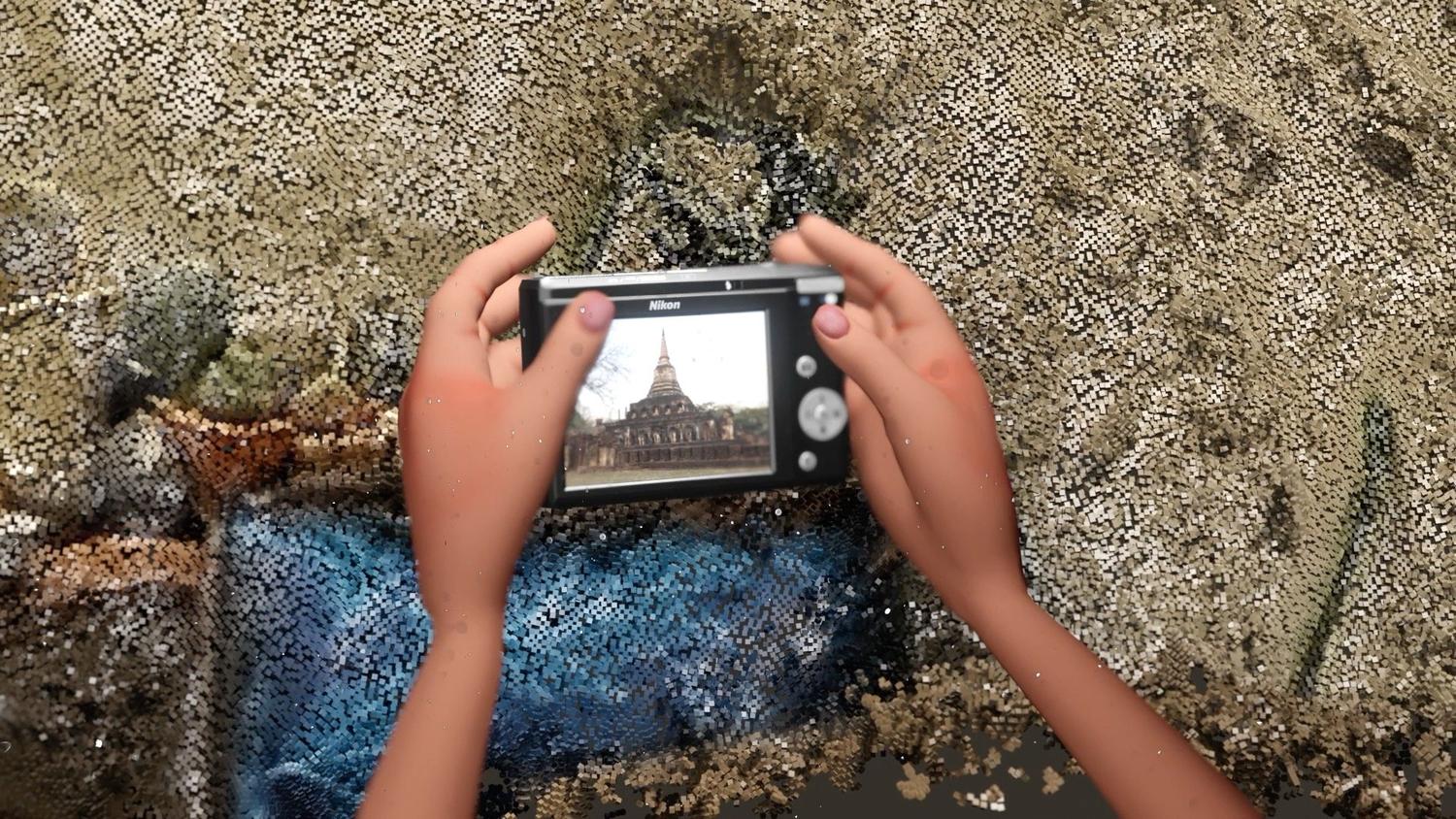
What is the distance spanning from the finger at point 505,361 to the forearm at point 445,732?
140 mm

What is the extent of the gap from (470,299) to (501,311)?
0.03m

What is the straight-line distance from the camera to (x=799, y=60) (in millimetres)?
676

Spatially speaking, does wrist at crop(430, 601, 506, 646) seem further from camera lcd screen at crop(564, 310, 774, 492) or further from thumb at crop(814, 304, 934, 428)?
thumb at crop(814, 304, 934, 428)

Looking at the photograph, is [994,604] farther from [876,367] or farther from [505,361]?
[505,361]

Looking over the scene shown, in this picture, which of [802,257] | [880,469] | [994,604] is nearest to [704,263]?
[802,257]

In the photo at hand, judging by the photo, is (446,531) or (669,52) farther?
(669,52)

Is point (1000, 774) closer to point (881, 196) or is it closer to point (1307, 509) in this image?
point (1307, 509)

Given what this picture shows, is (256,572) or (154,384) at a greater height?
(154,384)

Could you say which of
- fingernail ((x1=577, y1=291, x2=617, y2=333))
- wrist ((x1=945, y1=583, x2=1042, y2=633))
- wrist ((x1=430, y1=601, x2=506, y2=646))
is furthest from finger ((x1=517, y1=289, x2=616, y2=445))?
wrist ((x1=945, y1=583, x2=1042, y2=633))

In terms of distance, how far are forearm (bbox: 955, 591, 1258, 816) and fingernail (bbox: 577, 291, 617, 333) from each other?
0.27 m

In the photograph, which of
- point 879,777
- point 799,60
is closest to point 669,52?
point 799,60

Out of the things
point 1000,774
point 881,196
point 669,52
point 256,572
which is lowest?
point 1000,774

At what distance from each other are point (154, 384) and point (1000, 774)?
1.96ft

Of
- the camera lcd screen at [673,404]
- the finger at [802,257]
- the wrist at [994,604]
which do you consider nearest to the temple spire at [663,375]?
the camera lcd screen at [673,404]
